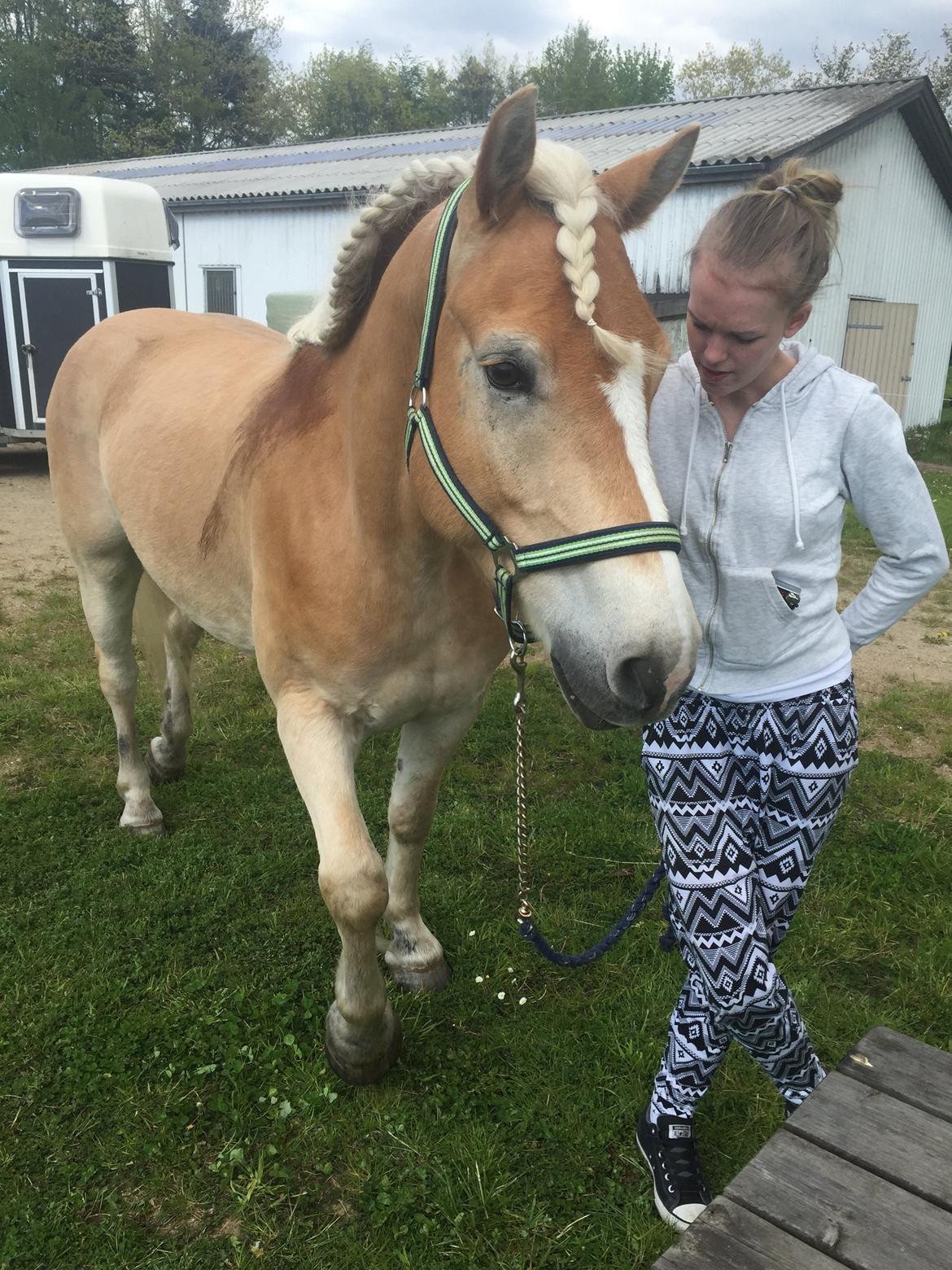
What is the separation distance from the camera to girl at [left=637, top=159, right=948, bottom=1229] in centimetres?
179

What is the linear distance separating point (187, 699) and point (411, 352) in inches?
105

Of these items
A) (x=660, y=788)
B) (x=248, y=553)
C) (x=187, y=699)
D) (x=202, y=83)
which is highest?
(x=202, y=83)

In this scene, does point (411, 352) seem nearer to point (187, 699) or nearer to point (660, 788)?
point (660, 788)

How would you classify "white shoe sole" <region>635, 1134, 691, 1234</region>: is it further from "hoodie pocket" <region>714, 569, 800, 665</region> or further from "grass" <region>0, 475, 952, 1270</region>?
"hoodie pocket" <region>714, 569, 800, 665</region>

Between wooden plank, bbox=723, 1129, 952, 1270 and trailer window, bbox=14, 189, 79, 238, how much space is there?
10988 mm

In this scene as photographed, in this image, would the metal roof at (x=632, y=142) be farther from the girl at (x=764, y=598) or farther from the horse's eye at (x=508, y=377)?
the horse's eye at (x=508, y=377)

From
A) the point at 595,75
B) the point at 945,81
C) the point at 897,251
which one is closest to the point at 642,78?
the point at 595,75

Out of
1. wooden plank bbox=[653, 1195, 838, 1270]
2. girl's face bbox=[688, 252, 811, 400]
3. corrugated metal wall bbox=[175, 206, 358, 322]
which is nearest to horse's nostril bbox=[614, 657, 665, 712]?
girl's face bbox=[688, 252, 811, 400]

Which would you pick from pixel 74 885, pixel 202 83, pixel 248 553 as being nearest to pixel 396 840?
pixel 248 553

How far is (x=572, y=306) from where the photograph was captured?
59.7 inches

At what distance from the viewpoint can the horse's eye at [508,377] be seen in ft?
5.04

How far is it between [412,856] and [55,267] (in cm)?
957

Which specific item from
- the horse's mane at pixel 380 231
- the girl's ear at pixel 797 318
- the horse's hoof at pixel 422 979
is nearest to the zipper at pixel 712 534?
the girl's ear at pixel 797 318

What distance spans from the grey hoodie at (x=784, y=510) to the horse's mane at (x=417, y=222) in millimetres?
415
